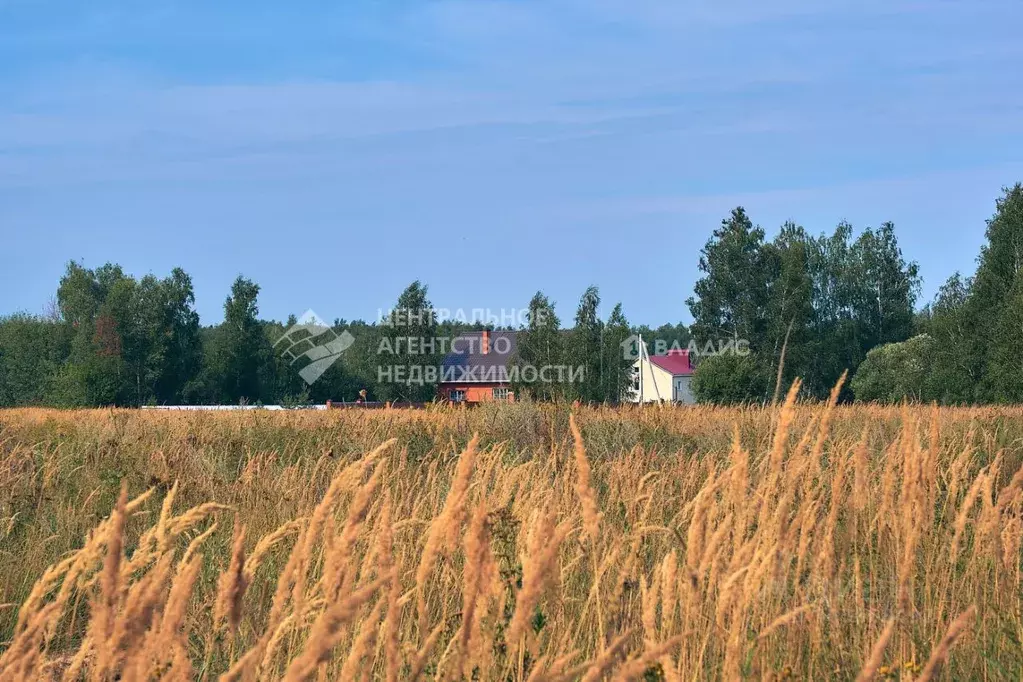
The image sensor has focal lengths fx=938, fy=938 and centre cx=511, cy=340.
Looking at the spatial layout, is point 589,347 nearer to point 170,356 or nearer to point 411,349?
point 411,349

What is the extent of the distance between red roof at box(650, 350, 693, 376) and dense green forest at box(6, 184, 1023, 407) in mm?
9598

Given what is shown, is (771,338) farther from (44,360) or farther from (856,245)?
(44,360)

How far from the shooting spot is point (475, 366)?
62906 millimetres

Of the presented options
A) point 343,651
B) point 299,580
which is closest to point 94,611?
point 299,580

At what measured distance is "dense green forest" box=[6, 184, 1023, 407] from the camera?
37562mm

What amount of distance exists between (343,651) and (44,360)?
66.8 m

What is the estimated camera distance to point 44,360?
62.2m

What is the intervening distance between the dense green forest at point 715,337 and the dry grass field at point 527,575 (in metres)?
31.8

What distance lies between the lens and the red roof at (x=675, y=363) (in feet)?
214

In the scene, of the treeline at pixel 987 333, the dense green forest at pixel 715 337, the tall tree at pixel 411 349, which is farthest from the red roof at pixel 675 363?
the treeline at pixel 987 333

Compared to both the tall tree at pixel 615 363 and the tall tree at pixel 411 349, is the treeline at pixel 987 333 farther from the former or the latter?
the tall tree at pixel 411 349

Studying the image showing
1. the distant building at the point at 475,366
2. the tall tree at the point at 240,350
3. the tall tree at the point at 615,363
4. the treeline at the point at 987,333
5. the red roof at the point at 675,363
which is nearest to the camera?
the treeline at the point at 987,333

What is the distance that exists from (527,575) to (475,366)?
61.7 meters

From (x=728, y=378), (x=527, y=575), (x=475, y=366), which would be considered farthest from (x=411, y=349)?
(x=527, y=575)
